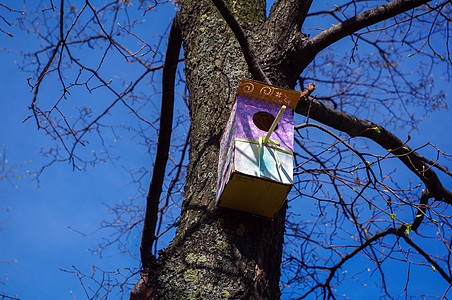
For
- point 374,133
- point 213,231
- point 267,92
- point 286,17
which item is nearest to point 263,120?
point 267,92

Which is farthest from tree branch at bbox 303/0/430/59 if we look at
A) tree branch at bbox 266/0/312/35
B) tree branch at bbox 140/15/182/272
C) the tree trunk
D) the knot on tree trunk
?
the knot on tree trunk

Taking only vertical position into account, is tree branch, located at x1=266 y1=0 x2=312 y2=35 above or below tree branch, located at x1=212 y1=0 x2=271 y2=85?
above

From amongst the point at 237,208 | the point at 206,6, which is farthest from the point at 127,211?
the point at 237,208

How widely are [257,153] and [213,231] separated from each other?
1.18 ft

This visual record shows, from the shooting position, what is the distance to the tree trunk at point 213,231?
1758mm

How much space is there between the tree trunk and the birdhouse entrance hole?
0.18m

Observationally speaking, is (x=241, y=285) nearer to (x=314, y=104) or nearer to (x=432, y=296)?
(x=314, y=104)

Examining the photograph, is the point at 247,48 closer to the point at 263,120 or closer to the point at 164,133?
the point at 263,120

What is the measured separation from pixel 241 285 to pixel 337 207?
1.93m

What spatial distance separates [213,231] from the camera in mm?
1857

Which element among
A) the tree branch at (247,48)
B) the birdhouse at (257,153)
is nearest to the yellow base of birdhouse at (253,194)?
the birdhouse at (257,153)

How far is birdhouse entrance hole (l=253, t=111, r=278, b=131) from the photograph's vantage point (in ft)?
6.88

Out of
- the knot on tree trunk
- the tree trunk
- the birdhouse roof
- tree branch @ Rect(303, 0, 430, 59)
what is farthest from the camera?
tree branch @ Rect(303, 0, 430, 59)

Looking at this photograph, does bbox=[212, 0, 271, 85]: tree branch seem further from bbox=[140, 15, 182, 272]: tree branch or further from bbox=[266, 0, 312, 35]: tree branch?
bbox=[140, 15, 182, 272]: tree branch
